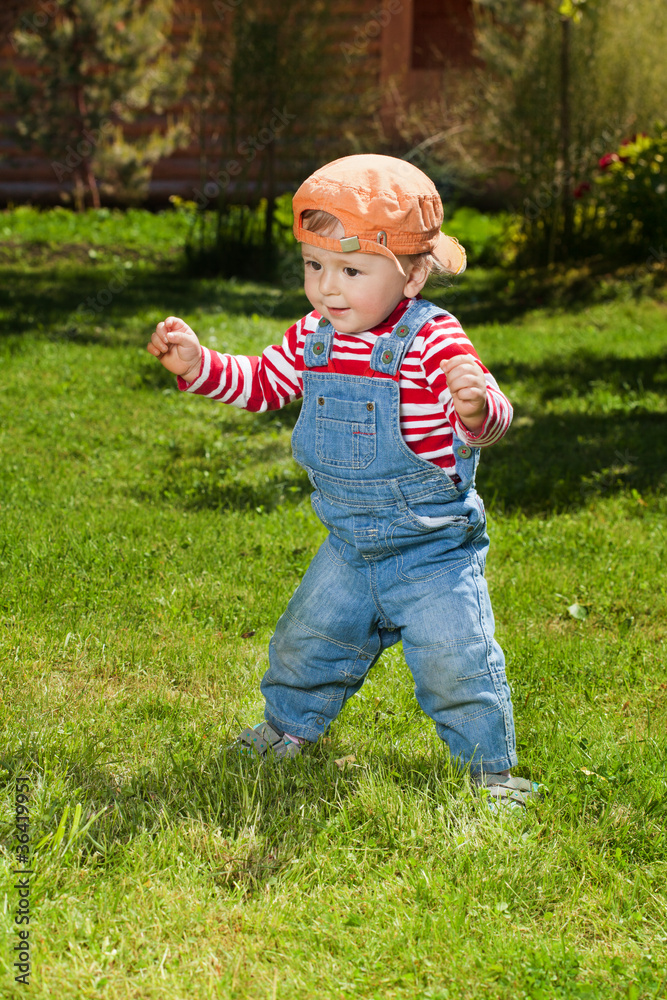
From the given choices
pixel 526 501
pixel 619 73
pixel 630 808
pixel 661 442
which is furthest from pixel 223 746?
pixel 619 73

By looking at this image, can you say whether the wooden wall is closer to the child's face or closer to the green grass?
the green grass

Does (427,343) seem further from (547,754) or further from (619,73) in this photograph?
(619,73)

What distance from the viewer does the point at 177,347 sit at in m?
2.44

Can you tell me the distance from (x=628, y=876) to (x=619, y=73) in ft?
31.8

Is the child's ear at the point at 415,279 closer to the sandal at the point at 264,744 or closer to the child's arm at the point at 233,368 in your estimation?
the child's arm at the point at 233,368

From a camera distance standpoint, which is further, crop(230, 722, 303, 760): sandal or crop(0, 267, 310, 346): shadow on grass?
crop(0, 267, 310, 346): shadow on grass

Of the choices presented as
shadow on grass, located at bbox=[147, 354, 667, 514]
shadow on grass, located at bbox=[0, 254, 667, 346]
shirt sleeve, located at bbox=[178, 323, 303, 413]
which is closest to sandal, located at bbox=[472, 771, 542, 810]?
shirt sleeve, located at bbox=[178, 323, 303, 413]

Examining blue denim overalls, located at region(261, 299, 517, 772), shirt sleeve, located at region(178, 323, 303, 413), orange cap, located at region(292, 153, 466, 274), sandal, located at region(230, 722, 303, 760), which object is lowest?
sandal, located at region(230, 722, 303, 760)

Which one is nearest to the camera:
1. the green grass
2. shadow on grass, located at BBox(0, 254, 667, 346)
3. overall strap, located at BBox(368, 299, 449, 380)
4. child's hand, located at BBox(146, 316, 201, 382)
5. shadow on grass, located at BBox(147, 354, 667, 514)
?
the green grass

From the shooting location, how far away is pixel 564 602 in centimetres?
362

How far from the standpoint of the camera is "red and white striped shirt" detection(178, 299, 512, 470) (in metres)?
2.26

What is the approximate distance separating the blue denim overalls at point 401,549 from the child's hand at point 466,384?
0.22m

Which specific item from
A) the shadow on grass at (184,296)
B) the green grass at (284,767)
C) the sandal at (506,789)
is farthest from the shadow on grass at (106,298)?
the sandal at (506,789)

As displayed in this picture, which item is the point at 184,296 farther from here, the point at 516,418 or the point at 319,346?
the point at 319,346
